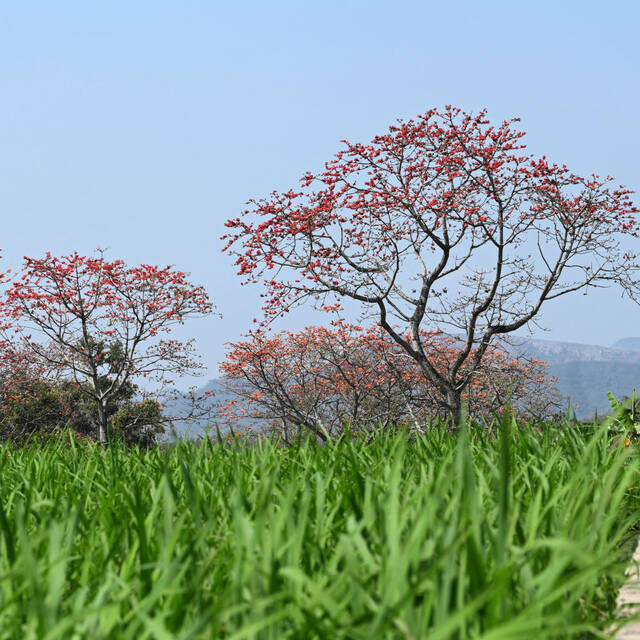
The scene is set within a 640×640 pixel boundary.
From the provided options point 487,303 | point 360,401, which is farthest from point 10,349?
point 487,303

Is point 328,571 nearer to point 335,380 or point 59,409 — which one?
point 335,380

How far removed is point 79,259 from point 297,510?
51.9 feet

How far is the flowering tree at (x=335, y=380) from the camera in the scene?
17.2m

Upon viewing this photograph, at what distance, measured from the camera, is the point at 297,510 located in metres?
3.12

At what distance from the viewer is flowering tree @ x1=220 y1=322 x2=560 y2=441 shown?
56.3 ft

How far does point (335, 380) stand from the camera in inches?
729

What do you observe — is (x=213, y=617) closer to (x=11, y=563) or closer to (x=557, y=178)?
(x=11, y=563)

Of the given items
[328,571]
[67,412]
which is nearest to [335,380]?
[67,412]

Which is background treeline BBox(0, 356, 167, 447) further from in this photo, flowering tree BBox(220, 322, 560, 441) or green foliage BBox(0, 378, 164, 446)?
flowering tree BBox(220, 322, 560, 441)

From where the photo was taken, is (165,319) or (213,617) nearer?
(213,617)

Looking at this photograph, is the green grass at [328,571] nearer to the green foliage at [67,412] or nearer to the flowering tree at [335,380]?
the flowering tree at [335,380]

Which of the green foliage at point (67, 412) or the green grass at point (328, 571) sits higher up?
the green foliage at point (67, 412)

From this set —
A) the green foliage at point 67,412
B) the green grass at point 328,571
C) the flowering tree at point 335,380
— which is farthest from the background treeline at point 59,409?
the green grass at point 328,571

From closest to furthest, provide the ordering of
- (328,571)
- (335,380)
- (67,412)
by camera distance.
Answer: (328,571), (335,380), (67,412)
